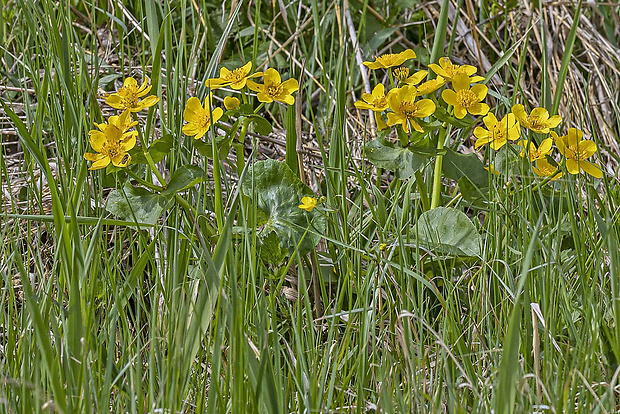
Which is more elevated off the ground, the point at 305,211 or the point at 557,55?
the point at 557,55

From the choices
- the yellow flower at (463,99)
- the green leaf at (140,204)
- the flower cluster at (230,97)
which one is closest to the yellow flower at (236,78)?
the flower cluster at (230,97)

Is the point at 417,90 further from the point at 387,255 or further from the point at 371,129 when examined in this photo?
the point at 371,129

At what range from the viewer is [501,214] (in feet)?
4.14

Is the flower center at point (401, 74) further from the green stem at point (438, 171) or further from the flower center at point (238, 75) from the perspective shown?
the flower center at point (238, 75)

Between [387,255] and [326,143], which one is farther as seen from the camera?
[326,143]

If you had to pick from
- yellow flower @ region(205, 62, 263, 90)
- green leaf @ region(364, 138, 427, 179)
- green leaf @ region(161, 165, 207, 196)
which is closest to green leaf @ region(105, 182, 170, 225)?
green leaf @ region(161, 165, 207, 196)

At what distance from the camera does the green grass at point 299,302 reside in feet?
2.88

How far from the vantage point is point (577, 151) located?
129 cm

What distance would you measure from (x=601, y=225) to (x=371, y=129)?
3.59 ft

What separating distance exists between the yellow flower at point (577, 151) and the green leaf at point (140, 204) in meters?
0.75

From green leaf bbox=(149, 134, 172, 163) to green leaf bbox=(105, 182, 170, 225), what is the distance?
73 mm

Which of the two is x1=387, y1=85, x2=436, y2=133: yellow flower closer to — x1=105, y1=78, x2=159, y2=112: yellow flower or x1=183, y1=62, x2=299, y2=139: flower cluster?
x1=183, y1=62, x2=299, y2=139: flower cluster

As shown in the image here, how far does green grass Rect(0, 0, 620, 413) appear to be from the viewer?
0.88m

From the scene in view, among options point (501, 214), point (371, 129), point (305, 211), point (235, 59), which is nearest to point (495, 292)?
point (501, 214)
